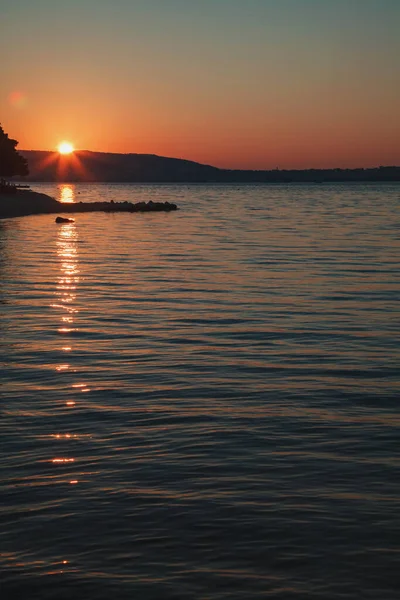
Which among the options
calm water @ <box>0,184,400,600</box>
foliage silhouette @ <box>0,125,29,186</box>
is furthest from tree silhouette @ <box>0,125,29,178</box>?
calm water @ <box>0,184,400,600</box>

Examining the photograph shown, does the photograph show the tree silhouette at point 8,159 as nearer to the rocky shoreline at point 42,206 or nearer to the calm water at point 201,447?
the rocky shoreline at point 42,206

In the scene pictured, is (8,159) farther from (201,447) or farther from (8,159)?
(201,447)

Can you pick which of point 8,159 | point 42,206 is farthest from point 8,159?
point 42,206

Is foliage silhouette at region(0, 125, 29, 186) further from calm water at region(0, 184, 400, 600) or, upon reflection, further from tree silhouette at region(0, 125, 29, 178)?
calm water at region(0, 184, 400, 600)

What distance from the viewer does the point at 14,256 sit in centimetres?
5828

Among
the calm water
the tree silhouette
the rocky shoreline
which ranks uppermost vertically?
the tree silhouette

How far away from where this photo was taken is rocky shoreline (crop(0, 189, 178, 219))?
126944mm

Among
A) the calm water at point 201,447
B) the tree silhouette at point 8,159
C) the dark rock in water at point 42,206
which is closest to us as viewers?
the calm water at point 201,447

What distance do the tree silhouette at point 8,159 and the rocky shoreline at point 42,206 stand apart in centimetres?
415

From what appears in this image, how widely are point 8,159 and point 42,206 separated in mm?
12416

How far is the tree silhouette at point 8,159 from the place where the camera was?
14612 centimetres

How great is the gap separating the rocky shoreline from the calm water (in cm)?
9326

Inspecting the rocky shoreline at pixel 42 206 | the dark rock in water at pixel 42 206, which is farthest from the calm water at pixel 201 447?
the rocky shoreline at pixel 42 206

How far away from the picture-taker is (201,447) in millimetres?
15172
